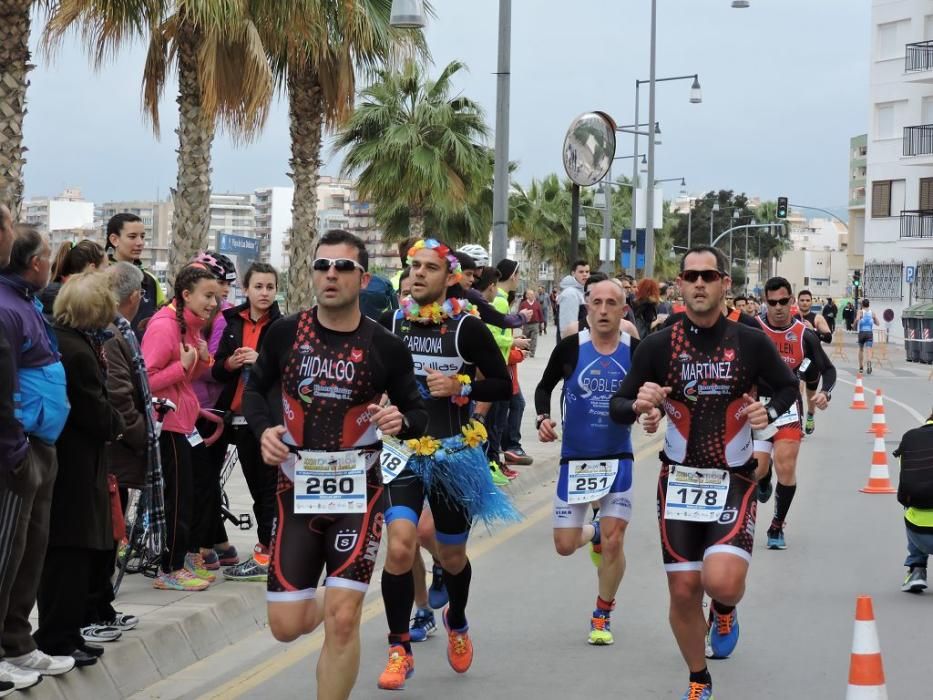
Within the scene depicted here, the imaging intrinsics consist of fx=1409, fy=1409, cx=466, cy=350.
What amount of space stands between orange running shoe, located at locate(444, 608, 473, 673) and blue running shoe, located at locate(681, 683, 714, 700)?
118cm

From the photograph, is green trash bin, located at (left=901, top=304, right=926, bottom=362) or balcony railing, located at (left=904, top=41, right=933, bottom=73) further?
balcony railing, located at (left=904, top=41, right=933, bottom=73)

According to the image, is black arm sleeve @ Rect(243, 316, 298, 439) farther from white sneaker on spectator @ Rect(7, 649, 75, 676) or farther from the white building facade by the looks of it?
the white building facade

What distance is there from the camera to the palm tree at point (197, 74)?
1758 cm

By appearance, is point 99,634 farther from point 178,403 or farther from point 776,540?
point 776,540

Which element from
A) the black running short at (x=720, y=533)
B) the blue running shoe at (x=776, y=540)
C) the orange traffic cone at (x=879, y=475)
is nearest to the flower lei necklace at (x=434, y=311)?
the black running short at (x=720, y=533)

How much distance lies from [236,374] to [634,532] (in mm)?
4211

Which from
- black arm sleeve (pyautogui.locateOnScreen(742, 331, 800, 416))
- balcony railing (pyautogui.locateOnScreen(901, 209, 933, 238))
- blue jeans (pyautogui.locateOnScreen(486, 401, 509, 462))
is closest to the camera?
black arm sleeve (pyautogui.locateOnScreen(742, 331, 800, 416))

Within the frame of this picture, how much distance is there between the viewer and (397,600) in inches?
262

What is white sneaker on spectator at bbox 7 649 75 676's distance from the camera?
19.3 feet

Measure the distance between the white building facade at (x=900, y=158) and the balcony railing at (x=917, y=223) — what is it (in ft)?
0.14

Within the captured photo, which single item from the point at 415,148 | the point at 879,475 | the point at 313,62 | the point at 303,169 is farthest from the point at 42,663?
the point at 415,148

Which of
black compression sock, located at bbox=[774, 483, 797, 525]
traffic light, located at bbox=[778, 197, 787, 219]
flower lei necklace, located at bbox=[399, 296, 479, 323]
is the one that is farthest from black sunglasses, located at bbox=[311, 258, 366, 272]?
traffic light, located at bbox=[778, 197, 787, 219]

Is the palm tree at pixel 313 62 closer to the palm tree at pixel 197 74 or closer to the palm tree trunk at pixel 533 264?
the palm tree at pixel 197 74

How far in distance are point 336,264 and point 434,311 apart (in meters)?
1.33
